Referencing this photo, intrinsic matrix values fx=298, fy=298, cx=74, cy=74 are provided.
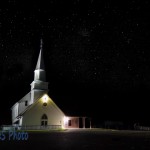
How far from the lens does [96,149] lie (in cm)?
1505

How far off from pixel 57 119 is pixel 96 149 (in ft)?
111

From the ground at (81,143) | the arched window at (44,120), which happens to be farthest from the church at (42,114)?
the ground at (81,143)

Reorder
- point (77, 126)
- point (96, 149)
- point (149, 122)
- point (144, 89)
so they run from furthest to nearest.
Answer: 1. point (144, 89)
2. point (149, 122)
3. point (77, 126)
4. point (96, 149)

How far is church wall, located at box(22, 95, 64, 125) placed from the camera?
47312 mm

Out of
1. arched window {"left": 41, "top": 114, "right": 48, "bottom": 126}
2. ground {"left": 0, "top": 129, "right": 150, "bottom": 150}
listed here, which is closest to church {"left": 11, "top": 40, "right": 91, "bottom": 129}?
arched window {"left": 41, "top": 114, "right": 48, "bottom": 126}

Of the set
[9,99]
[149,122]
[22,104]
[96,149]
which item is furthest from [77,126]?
[96,149]

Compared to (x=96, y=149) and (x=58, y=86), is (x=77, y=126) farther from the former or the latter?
(x=96, y=149)

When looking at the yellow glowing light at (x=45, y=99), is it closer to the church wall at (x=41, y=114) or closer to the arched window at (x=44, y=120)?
the church wall at (x=41, y=114)

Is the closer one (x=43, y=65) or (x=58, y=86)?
(x=43, y=65)

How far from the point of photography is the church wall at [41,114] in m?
47.3

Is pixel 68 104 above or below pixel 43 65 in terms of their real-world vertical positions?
below

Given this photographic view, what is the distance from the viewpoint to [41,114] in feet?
158

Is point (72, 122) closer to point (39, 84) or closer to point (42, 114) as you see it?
point (42, 114)

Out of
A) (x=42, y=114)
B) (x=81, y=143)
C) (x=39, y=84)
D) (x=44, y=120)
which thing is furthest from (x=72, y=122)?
(x=81, y=143)
